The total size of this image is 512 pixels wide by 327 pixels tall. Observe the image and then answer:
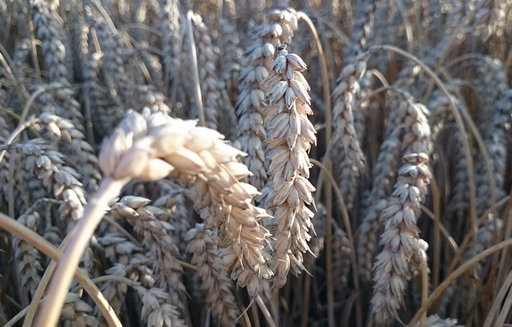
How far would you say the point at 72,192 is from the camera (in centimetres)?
90

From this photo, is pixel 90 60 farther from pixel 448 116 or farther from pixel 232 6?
pixel 448 116

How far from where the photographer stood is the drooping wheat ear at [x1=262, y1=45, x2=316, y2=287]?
722 mm

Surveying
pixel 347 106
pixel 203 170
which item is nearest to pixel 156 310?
pixel 203 170

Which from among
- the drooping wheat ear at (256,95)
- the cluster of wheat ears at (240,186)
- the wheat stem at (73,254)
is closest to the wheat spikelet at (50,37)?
the cluster of wheat ears at (240,186)

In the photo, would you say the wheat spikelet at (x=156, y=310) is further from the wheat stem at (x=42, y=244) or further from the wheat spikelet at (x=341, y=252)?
the wheat spikelet at (x=341, y=252)

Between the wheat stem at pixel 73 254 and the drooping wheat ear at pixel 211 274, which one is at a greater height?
the wheat stem at pixel 73 254

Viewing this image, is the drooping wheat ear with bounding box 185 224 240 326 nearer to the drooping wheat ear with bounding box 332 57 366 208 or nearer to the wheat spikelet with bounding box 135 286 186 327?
the wheat spikelet with bounding box 135 286 186 327

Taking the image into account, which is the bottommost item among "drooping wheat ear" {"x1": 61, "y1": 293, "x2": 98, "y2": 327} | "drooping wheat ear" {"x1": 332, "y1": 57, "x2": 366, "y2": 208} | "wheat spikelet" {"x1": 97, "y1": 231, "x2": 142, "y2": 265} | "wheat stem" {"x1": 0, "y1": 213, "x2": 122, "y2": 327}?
→ "drooping wheat ear" {"x1": 61, "y1": 293, "x2": 98, "y2": 327}

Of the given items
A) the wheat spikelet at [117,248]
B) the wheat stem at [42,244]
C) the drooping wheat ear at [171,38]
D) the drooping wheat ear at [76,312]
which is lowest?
the drooping wheat ear at [76,312]

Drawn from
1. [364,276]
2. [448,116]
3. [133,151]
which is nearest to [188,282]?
[364,276]

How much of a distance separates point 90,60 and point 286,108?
1.07 meters

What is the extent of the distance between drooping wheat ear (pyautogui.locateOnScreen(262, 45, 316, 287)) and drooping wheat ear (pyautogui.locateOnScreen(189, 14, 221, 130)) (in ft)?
1.57

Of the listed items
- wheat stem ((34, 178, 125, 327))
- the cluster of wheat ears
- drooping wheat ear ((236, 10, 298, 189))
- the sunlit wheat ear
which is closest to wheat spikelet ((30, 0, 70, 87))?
the cluster of wheat ears

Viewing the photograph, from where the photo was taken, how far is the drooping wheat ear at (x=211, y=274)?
37.0 inches
